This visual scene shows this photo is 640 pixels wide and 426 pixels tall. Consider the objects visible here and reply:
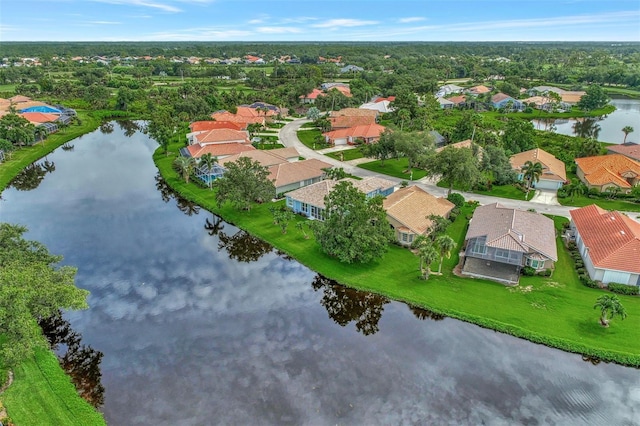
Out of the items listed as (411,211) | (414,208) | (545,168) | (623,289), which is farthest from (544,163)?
(623,289)

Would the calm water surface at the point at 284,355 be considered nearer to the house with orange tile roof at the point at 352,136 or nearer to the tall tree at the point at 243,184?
the tall tree at the point at 243,184

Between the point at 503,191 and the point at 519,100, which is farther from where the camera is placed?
the point at 519,100

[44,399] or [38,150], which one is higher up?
[38,150]

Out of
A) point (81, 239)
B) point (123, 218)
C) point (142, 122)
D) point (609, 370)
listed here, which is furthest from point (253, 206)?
point (142, 122)

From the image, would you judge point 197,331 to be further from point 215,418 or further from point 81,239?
point 81,239

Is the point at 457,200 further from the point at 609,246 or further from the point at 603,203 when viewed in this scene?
the point at 603,203
